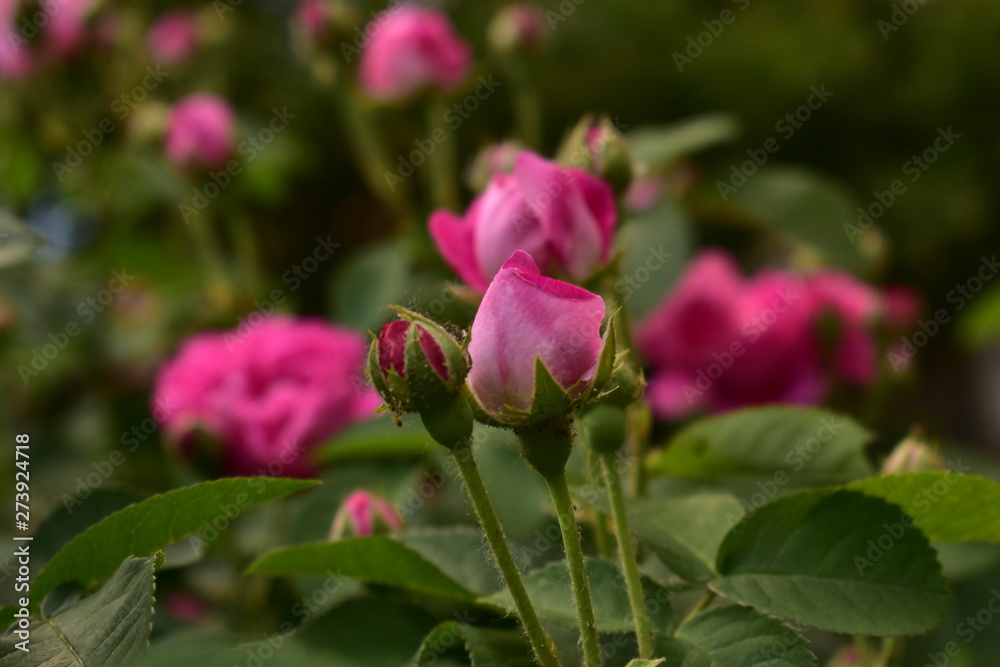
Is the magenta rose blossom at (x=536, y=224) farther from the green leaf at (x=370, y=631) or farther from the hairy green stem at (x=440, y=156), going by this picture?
the hairy green stem at (x=440, y=156)

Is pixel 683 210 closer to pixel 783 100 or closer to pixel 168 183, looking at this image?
pixel 168 183

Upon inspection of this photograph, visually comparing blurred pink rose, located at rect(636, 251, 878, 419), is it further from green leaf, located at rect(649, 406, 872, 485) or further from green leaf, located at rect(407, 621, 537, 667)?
green leaf, located at rect(407, 621, 537, 667)

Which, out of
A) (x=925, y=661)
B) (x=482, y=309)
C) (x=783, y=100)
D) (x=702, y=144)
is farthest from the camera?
(x=783, y=100)

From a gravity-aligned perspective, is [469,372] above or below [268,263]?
above

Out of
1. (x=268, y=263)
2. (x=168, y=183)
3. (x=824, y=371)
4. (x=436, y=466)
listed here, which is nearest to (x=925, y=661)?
(x=824, y=371)

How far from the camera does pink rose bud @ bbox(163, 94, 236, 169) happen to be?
88 cm

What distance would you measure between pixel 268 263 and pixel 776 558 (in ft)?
6.81

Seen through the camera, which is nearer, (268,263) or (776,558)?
(776,558)

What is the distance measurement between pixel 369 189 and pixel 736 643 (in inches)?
79.4

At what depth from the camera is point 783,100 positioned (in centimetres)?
287

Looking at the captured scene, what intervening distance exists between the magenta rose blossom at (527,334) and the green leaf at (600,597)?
0.08 metres

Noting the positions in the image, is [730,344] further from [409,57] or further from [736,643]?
[736,643]

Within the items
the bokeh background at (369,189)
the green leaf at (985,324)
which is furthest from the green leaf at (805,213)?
the green leaf at (985,324)

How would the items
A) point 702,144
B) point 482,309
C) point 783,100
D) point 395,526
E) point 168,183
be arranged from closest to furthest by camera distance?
point 482,309 < point 395,526 < point 702,144 < point 168,183 < point 783,100
